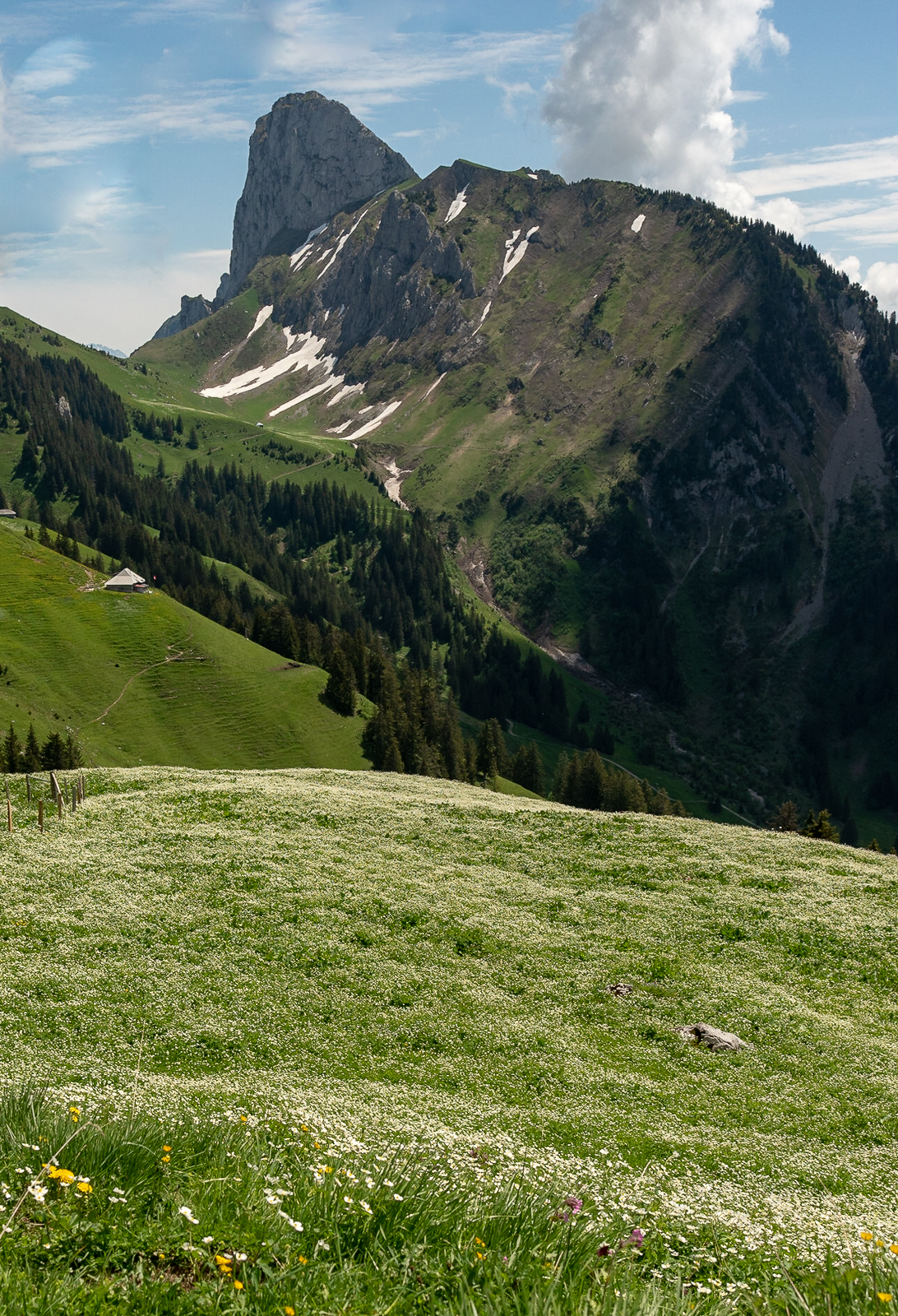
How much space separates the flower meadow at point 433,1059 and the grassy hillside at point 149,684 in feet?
306

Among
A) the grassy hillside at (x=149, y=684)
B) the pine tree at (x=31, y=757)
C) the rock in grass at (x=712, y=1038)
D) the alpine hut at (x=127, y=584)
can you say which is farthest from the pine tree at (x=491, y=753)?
the rock in grass at (x=712, y=1038)

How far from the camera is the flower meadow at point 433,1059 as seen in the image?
10109 mm

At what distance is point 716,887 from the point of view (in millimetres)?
38750

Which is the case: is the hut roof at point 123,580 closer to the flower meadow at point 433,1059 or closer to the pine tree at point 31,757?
the pine tree at point 31,757

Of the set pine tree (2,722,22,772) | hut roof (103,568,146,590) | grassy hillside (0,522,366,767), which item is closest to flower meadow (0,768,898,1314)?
pine tree (2,722,22,772)

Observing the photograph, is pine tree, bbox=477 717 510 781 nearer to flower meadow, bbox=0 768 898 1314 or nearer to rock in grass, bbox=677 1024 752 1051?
flower meadow, bbox=0 768 898 1314

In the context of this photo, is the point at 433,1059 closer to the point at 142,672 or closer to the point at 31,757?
the point at 31,757

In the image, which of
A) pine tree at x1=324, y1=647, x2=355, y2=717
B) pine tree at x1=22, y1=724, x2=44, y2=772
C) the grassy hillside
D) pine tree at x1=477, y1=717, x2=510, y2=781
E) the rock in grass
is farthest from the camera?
pine tree at x1=477, y1=717, x2=510, y2=781

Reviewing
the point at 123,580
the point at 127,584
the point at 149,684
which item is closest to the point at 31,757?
the point at 149,684

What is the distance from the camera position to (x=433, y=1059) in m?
24.9

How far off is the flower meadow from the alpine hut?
452 ft

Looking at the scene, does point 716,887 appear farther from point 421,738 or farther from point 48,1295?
point 421,738

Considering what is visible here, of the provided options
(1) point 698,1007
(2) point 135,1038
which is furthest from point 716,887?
(2) point 135,1038

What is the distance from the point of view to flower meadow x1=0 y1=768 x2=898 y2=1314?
10.1 meters
